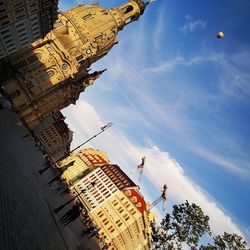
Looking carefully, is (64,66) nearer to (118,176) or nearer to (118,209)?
(118,209)

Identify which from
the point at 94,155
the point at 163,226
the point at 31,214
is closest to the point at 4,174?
the point at 31,214

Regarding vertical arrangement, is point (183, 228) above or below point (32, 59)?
below

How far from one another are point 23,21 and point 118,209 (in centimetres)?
8362

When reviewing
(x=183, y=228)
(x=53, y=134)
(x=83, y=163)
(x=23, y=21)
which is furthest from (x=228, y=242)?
(x=83, y=163)

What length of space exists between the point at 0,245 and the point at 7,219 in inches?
136

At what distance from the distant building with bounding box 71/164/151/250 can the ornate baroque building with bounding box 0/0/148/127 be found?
44.2 meters

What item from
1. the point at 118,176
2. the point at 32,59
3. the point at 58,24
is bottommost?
the point at 118,176

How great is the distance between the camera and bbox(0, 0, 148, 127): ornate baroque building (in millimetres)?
60281

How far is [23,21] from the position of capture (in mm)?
49594

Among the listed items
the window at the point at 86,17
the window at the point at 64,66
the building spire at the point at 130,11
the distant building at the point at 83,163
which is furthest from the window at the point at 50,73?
the distant building at the point at 83,163

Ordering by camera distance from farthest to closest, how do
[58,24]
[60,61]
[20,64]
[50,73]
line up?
[58,24], [60,61], [50,73], [20,64]

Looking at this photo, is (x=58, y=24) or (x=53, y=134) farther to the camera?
(x=53, y=134)

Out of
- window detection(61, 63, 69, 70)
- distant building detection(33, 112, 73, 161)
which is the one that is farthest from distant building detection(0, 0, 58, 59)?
distant building detection(33, 112, 73, 161)

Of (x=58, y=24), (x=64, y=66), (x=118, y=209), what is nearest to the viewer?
(x=64, y=66)
